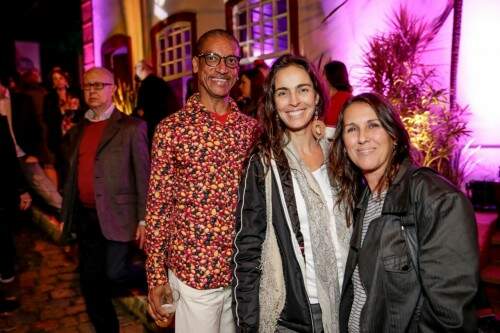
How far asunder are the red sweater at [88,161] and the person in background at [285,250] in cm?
172

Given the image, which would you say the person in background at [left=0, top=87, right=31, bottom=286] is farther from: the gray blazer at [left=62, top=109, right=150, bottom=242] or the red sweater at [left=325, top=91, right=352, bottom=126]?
the red sweater at [left=325, top=91, right=352, bottom=126]

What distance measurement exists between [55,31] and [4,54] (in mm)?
2119

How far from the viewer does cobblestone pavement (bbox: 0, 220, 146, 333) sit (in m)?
3.98

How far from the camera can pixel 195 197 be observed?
220 centimetres

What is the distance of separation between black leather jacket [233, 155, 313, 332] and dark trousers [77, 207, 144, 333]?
1.55m

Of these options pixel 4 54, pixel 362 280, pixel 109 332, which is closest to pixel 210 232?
pixel 362 280

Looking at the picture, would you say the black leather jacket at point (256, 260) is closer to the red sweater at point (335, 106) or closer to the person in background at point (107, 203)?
the person in background at point (107, 203)

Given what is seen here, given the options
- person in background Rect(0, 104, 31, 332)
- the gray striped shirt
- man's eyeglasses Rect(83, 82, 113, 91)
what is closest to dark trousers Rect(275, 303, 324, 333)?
the gray striped shirt

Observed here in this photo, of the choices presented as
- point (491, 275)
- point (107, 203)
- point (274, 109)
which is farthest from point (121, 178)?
point (491, 275)

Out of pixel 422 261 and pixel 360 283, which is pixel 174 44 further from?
pixel 422 261

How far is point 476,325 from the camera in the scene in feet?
4.99

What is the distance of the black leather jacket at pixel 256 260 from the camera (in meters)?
1.89

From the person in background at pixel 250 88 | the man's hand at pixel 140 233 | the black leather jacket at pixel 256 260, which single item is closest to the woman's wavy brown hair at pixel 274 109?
the black leather jacket at pixel 256 260

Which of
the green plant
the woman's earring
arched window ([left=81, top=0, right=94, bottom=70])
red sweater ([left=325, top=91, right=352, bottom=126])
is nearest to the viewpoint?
the woman's earring
